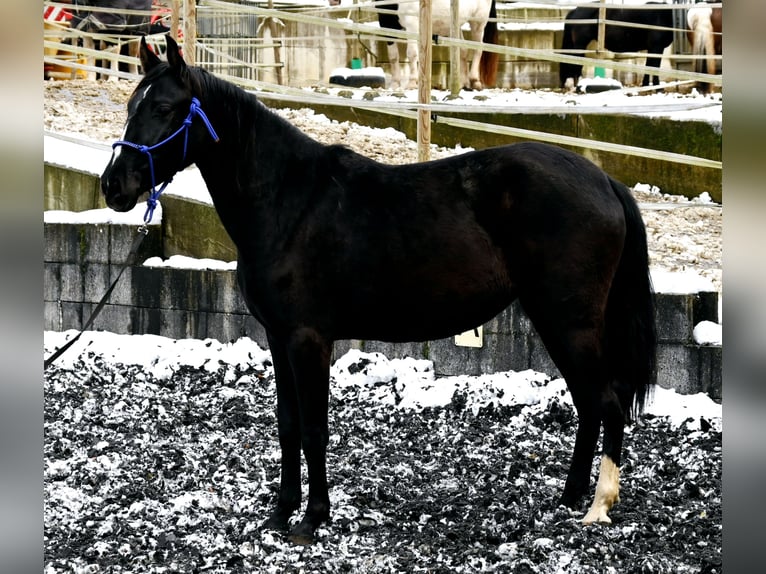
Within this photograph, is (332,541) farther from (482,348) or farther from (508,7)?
(508,7)

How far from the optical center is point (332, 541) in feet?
12.5

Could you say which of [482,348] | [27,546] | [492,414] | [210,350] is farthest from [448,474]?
[27,546]

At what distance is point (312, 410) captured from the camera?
3.92 m

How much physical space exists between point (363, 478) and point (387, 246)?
1.21m

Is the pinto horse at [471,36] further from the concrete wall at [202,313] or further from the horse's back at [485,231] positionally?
the horse's back at [485,231]

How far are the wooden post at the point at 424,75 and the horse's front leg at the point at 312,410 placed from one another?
3.06 meters

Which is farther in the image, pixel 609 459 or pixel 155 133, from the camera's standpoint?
pixel 609 459

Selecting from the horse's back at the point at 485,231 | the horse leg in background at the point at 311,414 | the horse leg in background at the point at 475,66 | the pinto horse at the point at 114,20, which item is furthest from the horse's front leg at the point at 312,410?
the pinto horse at the point at 114,20

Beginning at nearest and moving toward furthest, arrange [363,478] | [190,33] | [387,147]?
[363,478] < [190,33] < [387,147]

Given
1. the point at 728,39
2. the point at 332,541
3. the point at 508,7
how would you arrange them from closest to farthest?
1. the point at 728,39
2. the point at 332,541
3. the point at 508,7

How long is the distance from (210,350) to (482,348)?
74.3 inches

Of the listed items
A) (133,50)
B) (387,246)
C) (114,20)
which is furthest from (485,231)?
(114,20)

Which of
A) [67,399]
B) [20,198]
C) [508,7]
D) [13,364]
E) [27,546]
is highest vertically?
[508,7]

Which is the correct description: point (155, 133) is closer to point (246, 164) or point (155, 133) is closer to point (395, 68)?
point (246, 164)
